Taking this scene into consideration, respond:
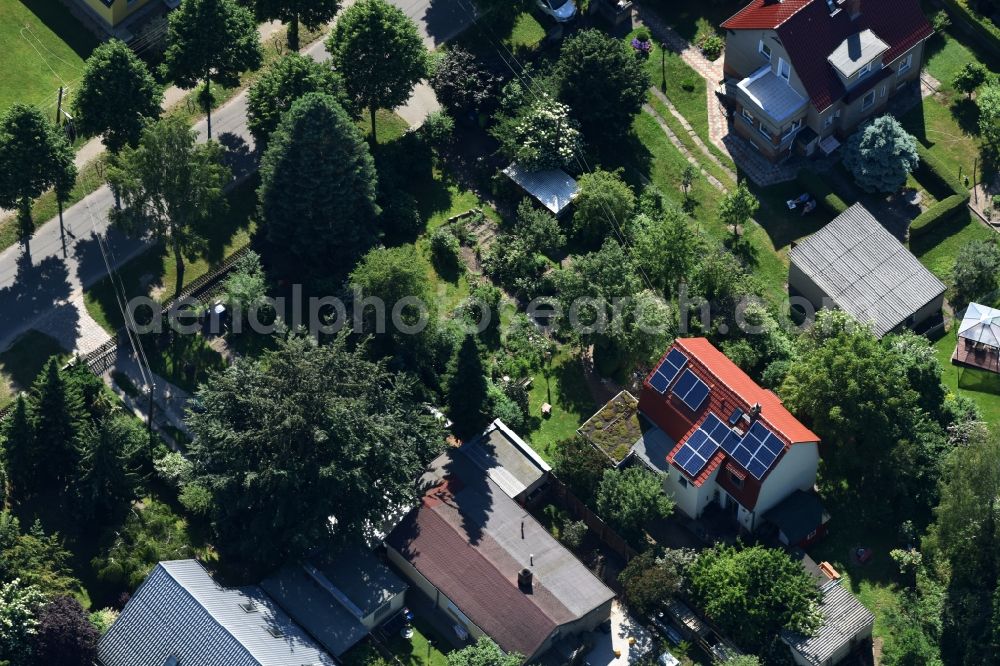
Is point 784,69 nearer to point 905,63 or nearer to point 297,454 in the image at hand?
point 905,63

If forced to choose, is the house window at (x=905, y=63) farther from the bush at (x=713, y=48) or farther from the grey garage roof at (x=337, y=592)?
the grey garage roof at (x=337, y=592)

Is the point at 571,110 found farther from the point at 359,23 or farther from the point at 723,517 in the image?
the point at 723,517

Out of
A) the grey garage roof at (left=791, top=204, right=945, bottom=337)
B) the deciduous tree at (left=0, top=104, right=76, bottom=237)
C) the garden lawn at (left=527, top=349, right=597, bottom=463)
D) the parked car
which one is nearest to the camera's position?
the garden lawn at (left=527, top=349, right=597, bottom=463)

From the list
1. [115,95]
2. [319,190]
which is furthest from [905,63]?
[115,95]

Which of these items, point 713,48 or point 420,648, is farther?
point 713,48

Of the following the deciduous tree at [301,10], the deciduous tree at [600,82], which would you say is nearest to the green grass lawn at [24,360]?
the deciduous tree at [301,10]

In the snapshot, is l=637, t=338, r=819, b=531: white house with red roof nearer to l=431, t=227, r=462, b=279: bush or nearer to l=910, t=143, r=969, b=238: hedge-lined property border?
l=431, t=227, r=462, b=279: bush

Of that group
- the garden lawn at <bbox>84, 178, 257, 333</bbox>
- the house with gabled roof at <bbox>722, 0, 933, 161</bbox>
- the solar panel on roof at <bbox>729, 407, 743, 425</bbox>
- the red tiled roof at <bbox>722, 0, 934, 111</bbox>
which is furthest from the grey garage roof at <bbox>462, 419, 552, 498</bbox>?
the red tiled roof at <bbox>722, 0, 934, 111</bbox>
